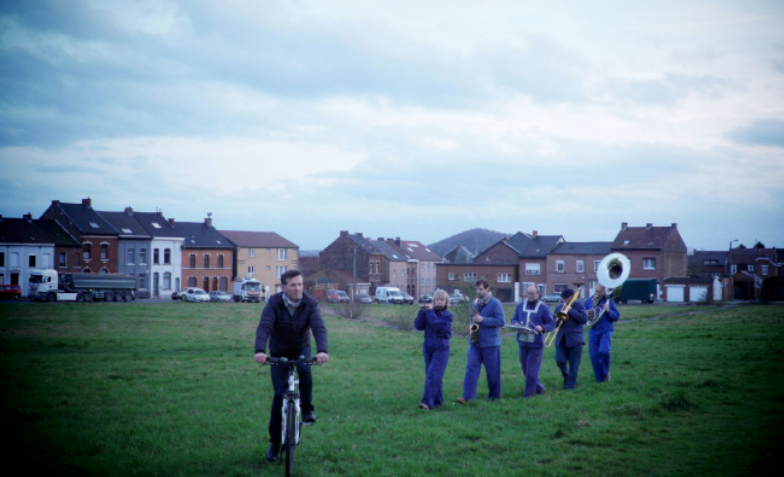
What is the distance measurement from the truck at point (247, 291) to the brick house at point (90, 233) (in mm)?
15272

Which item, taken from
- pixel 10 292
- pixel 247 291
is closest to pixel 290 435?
pixel 247 291

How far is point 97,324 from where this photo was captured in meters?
29.9

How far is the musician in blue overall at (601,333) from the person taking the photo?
1290 cm

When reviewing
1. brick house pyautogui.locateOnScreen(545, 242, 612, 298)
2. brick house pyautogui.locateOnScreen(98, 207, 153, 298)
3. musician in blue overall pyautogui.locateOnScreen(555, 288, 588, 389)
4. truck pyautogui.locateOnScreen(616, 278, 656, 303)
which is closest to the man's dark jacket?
musician in blue overall pyautogui.locateOnScreen(555, 288, 588, 389)

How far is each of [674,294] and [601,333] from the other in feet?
231

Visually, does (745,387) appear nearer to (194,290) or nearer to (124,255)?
(194,290)

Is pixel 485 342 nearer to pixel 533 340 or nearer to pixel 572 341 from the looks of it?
pixel 533 340

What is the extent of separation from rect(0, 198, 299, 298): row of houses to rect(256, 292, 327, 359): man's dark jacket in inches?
2570

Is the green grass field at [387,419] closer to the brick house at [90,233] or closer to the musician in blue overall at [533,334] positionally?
the musician in blue overall at [533,334]

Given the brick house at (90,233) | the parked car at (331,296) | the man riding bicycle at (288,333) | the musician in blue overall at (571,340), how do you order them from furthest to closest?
the parked car at (331,296), the brick house at (90,233), the musician in blue overall at (571,340), the man riding bicycle at (288,333)

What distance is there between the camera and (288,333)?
7.50 m

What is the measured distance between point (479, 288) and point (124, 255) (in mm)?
70540

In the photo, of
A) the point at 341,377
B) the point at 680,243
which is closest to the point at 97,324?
the point at 341,377

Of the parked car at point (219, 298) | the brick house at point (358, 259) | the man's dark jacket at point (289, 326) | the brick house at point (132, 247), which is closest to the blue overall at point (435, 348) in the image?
the man's dark jacket at point (289, 326)
